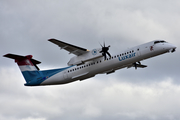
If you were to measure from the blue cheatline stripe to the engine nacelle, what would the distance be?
2986 mm

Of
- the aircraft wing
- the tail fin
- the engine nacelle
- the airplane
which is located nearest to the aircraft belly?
the airplane

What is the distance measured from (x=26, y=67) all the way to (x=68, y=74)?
6.10 metres

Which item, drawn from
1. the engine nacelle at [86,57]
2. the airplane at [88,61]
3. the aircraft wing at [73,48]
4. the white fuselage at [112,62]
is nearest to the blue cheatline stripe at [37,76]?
the airplane at [88,61]

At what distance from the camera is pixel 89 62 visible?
103 ft

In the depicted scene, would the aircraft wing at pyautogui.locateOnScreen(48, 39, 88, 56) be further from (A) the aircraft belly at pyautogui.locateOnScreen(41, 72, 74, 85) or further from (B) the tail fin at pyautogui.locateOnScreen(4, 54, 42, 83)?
(B) the tail fin at pyautogui.locateOnScreen(4, 54, 42, 83)

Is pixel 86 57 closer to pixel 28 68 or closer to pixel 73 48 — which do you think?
pixel 73 48

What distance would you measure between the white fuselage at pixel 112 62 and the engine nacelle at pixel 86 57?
83 centimetres

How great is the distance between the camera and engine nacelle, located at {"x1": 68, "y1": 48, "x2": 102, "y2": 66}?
1191 inches

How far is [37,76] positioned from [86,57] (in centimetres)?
764

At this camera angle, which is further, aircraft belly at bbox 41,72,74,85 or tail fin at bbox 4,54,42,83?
tail fin at bbox 4,54,42,83

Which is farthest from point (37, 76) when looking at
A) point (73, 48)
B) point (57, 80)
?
point (73, 48)

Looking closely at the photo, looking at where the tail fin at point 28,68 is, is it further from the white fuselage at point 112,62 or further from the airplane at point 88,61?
the white fuselage at point 112,62

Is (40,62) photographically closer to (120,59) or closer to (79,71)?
(79,71)

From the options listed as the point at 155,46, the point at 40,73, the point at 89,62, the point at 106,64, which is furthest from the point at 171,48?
the point at 40,73
